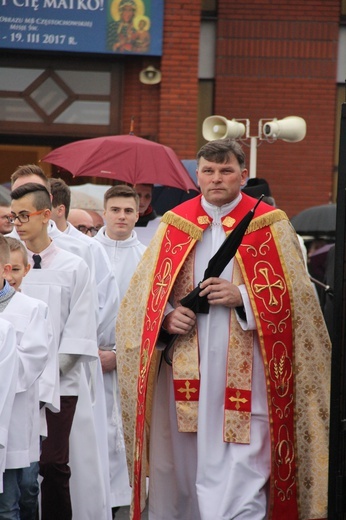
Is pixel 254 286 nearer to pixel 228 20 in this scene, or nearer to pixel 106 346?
pixel 106 346

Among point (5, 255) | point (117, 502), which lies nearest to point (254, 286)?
point (5, 255)

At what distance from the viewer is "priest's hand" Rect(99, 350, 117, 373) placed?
30.5 ft

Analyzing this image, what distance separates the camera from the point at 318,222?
1614 centimetres

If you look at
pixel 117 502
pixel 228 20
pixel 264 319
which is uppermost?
pixel 228 20

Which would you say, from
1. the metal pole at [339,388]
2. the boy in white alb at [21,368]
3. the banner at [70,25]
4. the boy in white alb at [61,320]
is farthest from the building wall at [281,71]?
the metal pole at [339,388]

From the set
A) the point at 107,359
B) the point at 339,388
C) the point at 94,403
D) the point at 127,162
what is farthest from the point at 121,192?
the point at 339,388

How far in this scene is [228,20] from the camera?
735 inches

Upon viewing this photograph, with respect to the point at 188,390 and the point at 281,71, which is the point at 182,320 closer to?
the point at 188,390

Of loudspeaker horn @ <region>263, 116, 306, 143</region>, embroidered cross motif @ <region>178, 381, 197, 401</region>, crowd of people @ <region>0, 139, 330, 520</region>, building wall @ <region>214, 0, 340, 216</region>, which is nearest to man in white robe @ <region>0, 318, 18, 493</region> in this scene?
crowd of people @ <region>0, 139, 330, 520</region>

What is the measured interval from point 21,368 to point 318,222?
10012 mm

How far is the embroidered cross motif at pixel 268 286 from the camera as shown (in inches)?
275

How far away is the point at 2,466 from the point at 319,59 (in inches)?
522

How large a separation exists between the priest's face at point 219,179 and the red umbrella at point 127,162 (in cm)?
410

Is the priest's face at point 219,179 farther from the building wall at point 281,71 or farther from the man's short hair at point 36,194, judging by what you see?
the building wall at point 281,71
